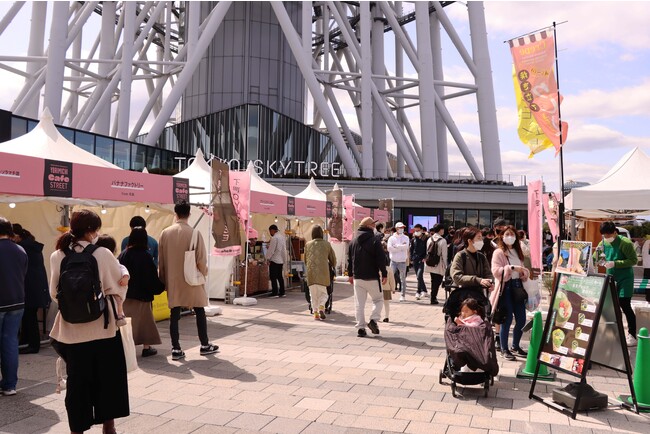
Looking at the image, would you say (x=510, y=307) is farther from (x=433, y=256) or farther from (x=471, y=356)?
(x=433, y=256)

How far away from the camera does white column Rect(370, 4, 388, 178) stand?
4750 cm

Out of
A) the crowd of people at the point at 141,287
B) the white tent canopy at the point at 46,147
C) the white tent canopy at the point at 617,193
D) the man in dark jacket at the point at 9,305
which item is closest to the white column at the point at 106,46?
the white tent canopy at the point at 46,147

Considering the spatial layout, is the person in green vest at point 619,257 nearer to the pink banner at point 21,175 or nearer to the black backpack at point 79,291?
the black backpack at point 79,291

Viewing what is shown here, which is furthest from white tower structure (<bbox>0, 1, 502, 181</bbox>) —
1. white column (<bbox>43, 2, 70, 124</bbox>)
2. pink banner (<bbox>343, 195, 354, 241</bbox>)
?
pink banner (<bbox>343, 195, 354, 241</bbox>)

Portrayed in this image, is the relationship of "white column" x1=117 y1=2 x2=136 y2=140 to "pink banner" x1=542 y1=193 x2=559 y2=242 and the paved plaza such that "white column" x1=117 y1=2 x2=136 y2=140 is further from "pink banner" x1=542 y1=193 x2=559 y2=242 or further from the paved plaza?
"pink banner" x1=542 y1=193 x2=559 y2=242

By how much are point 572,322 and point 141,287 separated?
5087 mm

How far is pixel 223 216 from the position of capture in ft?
38.6

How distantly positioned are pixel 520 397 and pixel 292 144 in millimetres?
41395

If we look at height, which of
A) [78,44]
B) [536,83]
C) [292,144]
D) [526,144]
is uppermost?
[78,44]

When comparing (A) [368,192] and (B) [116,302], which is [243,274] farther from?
(A) [368,192]

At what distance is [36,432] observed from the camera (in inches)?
186

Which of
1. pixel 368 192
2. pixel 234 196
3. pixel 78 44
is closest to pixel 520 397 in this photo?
pixel 234 196

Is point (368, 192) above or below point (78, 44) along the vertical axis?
below

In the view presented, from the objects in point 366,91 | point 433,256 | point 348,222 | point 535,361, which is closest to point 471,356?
point 535,361
